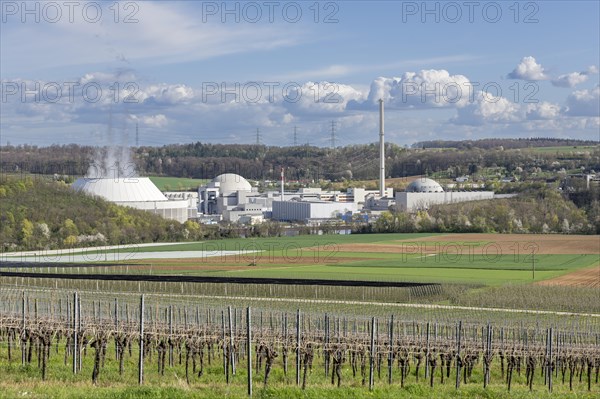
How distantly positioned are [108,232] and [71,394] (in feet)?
281

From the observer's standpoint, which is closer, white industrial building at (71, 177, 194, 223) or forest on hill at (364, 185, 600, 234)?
forest on hill at (364, 185, 600, 234)

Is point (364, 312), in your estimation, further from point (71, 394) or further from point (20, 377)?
point (71, 394)

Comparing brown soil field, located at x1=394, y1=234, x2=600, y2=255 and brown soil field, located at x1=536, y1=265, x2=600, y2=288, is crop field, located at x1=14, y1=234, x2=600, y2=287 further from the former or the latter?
brown soil field, located at x1=536, y1=265, x2=600, y2=288

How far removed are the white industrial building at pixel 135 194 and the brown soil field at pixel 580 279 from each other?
69.0 metres

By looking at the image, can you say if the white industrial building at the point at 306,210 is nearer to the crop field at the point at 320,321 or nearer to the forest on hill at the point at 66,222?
the forest on hill at the point at 66,222

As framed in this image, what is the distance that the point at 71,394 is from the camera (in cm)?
2131

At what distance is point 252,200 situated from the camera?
559 ft

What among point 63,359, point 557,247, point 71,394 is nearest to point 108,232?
point 557,247

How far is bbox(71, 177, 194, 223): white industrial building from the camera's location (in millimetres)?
130375

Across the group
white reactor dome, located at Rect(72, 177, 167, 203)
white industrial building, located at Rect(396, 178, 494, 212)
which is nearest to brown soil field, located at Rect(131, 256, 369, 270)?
white reactor dome, located at Rect(72, 177, 167, 203)

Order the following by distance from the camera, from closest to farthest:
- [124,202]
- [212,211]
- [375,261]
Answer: [375,261], [124,202], [212,211]

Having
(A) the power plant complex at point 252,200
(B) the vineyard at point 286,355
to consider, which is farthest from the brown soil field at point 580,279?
(A) the power plant complex at point 252,200

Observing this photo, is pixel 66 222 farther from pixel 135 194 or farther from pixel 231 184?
pixel 231 184

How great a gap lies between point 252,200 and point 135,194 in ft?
129
